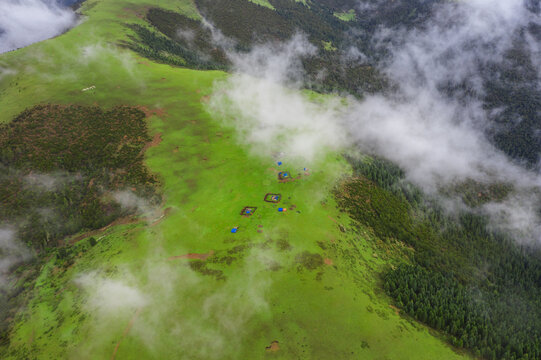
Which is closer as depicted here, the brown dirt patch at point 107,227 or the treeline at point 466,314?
the treeline at point 466,314

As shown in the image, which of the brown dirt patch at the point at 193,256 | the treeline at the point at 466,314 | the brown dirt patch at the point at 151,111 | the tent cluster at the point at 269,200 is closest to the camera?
the treeline at the point at 466,314

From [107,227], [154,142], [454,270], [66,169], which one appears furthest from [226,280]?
[454,270]

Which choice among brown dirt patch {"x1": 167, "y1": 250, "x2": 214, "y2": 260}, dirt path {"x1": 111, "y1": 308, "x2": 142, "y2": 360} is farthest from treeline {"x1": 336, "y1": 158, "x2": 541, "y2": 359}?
dirt path {"x1": 111, "y1": 308, "x2": 142, "y2": 360}

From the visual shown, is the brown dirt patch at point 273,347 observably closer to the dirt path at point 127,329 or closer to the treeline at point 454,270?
the dirt path at point 127,329

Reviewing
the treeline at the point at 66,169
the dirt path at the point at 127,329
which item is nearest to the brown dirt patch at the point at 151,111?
the treeline at the point at 66,169

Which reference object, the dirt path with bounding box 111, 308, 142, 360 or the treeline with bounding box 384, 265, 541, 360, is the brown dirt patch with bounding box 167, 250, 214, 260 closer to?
the dirt path with bounding box 111, 308, 142, 360

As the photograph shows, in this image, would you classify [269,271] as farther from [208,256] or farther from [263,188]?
[263,188]
